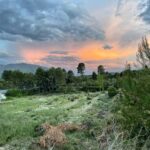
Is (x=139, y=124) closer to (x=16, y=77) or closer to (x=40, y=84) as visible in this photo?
(x=40, y=84)

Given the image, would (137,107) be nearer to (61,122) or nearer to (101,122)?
(101,122)

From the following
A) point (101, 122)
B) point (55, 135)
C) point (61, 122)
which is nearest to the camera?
point (55, 135)

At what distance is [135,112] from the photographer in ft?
50.2

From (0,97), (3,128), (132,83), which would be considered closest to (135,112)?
(132,83)

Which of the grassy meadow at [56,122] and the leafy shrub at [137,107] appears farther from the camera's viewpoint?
the grassy meadow at [56,122]

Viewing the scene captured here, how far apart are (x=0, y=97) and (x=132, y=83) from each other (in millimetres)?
39588

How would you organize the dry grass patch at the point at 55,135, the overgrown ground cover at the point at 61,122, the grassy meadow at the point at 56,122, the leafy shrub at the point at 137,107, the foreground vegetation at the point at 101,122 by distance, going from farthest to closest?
the grassy meadow at the point at 56,122
the overgrown ground cover at the point at 61,122
the dry grass patch at the point at 55,135
the leafy shrub at the point at 137,107
the foreground vegetation at the point at 101,122

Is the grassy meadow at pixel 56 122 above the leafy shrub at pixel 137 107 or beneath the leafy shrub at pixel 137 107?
beneath

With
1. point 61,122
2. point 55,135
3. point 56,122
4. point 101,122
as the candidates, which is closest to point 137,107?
point 55,135

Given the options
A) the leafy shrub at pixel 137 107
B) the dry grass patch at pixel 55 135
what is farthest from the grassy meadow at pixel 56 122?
the leafy shrub at pixel 137 107

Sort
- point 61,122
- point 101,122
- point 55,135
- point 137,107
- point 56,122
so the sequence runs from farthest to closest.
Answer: point 56,122 → point 61,122 → point 101,122 → point 55,135 → point 137,107

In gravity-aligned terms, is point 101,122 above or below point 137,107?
below

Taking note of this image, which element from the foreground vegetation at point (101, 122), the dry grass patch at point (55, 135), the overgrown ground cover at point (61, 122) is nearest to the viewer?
the foreground vegetation at point (101, 122)

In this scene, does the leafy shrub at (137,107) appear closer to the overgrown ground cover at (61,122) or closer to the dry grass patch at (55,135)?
the overgrown ground cover at (61,122)
